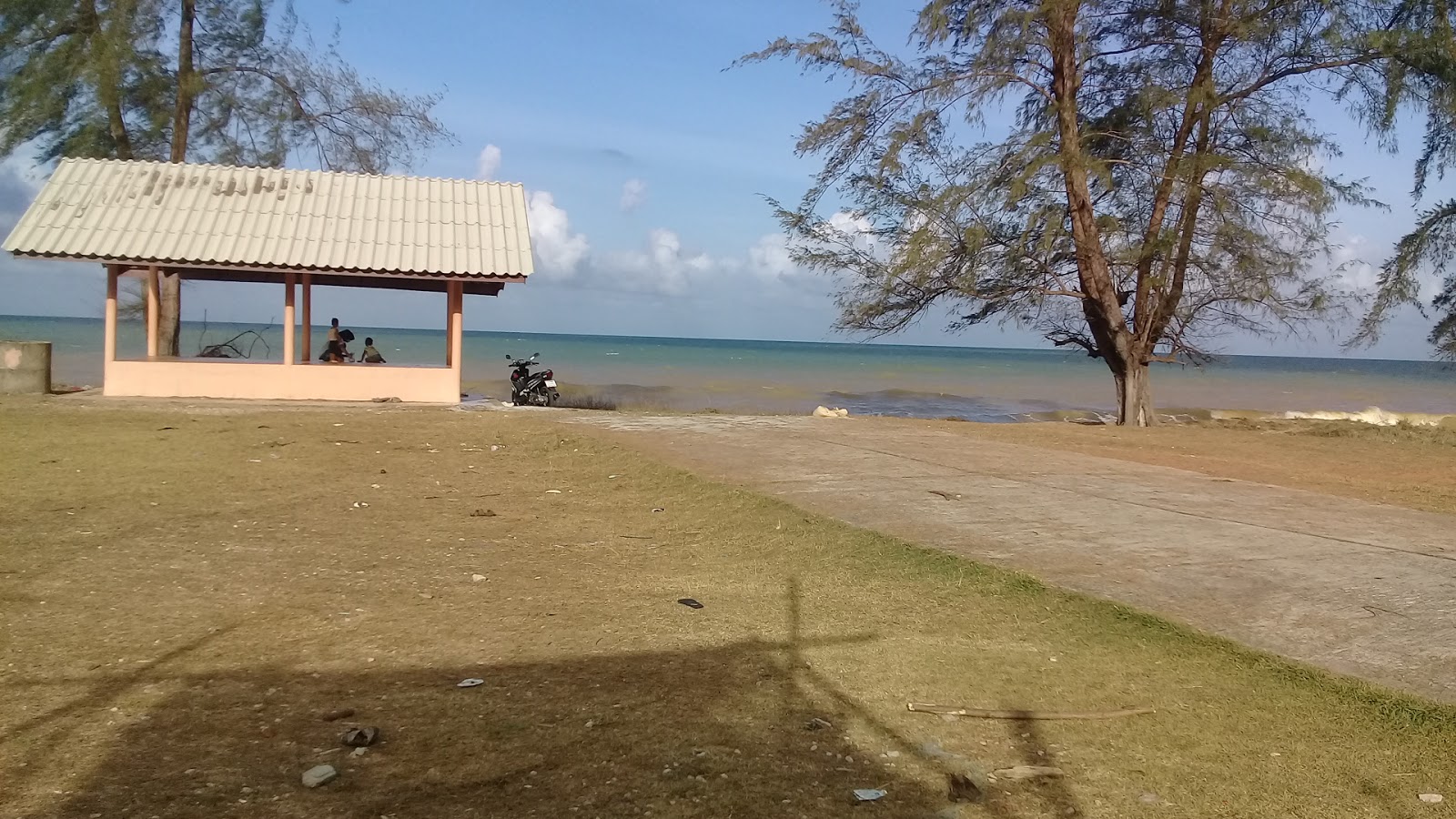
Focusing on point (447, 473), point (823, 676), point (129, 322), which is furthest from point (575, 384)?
point (823, 676)

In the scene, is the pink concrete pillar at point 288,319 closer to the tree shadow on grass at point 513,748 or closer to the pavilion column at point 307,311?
the pavilion column at point 307,311

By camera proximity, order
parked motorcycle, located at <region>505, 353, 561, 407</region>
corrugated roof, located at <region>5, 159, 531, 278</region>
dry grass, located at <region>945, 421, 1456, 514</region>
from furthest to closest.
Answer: parked motorcycle, located at <region>505, 353, 561, 407</region> → corrugated roof, located at <region>5, 159, 531, 278</region> → dry grass, located at <region>945, 421, 1456, 514</region>

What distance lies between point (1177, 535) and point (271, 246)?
1366 cm

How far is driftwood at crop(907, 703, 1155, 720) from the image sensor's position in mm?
4164

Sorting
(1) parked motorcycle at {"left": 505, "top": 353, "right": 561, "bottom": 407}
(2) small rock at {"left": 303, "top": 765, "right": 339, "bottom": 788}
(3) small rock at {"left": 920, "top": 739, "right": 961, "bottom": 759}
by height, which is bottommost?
(3) small rock at {"left": 920, "top": 739, "right": 961, "bottom": 759}

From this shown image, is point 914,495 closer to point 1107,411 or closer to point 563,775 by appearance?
point 563,775

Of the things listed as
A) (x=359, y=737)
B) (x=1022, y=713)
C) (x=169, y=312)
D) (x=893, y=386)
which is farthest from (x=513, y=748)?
(x=893, y=386)

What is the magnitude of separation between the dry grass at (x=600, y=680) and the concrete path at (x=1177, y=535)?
1.51 feet

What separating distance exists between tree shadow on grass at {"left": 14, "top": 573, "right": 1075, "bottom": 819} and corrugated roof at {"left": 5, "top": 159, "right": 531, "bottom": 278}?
12.6m

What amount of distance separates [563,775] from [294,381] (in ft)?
46.9

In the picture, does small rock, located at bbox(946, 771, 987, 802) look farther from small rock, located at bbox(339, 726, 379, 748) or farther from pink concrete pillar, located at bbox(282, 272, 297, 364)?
pink concrete pillar, located at bbox(282, 272, 297, 364)

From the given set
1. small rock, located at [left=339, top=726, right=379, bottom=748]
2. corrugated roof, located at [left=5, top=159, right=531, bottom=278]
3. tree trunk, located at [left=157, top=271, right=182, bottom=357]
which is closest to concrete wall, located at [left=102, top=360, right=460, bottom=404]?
corrugated roof, located at [left=5, top=159, right=531, bottom=278]

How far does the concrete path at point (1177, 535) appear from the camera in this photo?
5.22 meters

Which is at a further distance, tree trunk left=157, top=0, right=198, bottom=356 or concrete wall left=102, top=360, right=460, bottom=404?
tree trunk left=157, top=0, right=198, bottom=356
